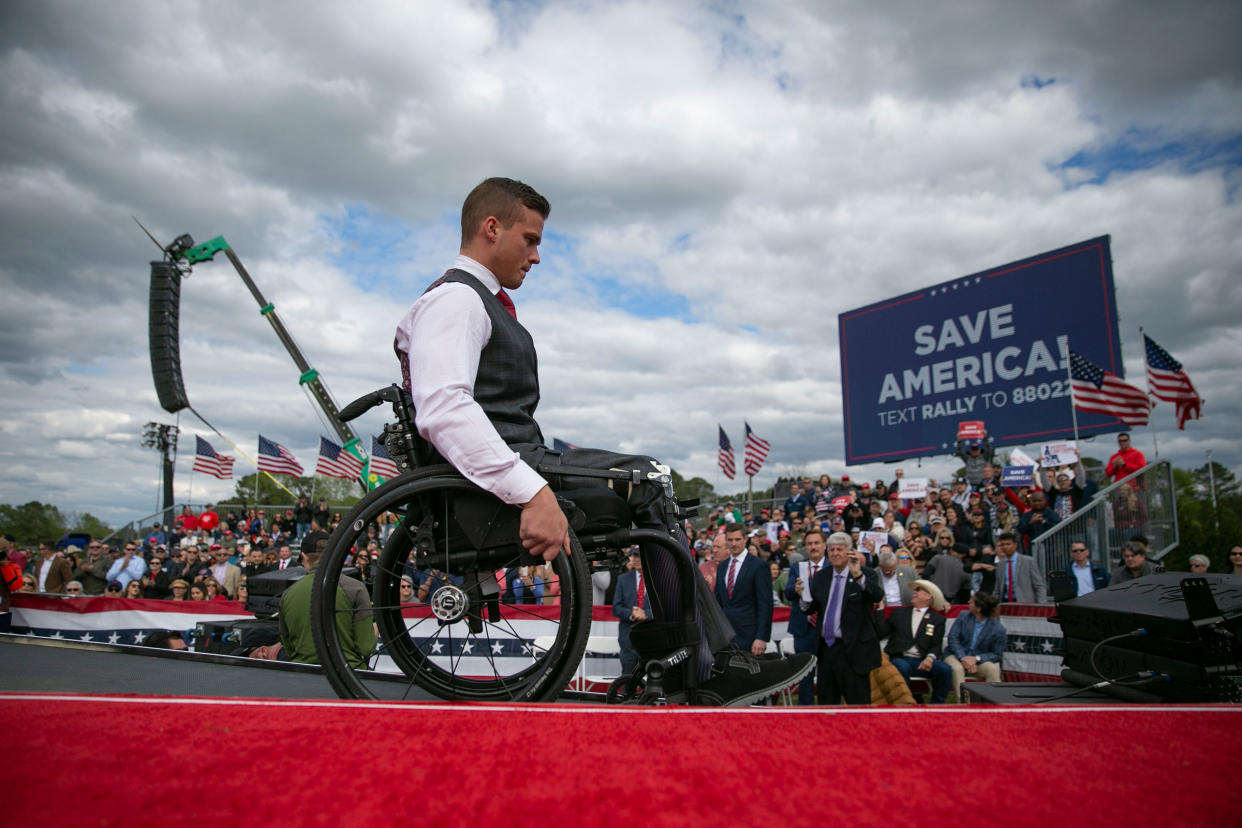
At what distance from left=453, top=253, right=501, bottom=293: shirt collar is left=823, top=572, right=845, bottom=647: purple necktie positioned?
5369 mm

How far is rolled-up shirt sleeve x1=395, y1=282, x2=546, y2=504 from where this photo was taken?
183 cm

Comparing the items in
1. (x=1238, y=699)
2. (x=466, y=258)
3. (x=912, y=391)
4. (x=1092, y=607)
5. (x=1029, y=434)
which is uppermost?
(x=912, y=391)

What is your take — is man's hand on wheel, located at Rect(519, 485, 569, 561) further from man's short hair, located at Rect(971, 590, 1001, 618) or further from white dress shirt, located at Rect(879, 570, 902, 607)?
white dress shirt, located at Rect(879, 570, 902, 607)

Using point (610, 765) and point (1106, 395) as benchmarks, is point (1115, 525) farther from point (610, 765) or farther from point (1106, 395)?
point (610, 765)

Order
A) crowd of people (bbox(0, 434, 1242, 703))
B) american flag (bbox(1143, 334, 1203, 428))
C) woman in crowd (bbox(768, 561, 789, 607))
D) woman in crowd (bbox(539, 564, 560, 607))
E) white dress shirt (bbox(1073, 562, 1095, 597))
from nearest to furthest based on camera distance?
woman in crowd (bbox(539, 564, 560, 607))
crowd of people (bbox(0, 434, 1242, 703))
white dress shirt (bbox(1073, 562, 1095, 597))
woman in crowd (bbox(768, 561, 789, 607))
american flag (bbox(1143, 334, 1203, 428))

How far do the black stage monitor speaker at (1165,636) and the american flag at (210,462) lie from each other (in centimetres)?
2450

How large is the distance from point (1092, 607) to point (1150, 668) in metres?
0.43

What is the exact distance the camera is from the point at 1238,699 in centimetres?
241

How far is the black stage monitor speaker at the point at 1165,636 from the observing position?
2371mm

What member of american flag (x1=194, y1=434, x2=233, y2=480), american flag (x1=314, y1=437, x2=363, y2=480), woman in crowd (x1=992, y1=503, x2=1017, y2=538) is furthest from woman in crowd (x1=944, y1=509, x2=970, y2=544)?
american flag (x1=194, y1=434, x2=233, y2=480)

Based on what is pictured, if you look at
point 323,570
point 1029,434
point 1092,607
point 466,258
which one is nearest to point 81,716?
point 323,570

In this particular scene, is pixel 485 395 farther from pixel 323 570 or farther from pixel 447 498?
pixel 323 570

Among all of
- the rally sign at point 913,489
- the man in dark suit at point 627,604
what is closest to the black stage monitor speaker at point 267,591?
the man in dark suit at point 627,604

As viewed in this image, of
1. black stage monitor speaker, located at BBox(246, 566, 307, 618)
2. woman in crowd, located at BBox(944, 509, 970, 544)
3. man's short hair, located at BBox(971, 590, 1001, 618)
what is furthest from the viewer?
woman in crowd, located at BBox(944, 509, 970, 544)
